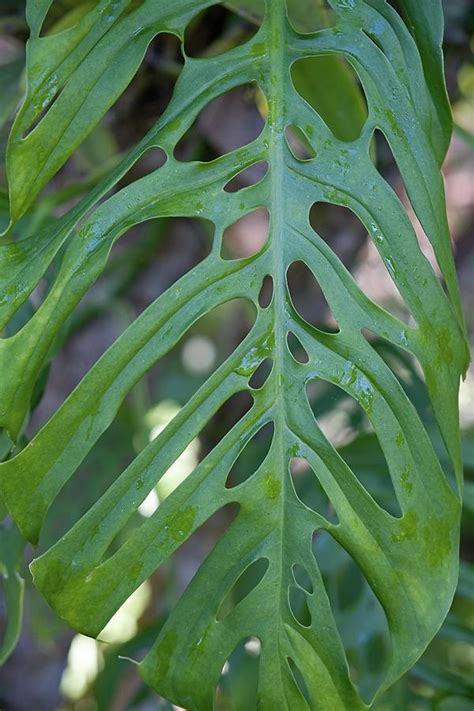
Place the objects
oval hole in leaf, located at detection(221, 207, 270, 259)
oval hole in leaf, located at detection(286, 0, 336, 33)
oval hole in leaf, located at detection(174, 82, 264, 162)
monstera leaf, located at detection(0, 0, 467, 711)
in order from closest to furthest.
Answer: monstera leaf, located at detection(0, 0, 467, 711) < oval hole in leaf, located at detection(286, 0, 336, 33) < oval hole in leaf, located at detection(174, 82, 264, 162) < oval hole in leaf, located at detection(221, 207, 270, 259)

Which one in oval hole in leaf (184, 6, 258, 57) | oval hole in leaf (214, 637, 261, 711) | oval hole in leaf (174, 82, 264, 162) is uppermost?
oval hole in leaf (184, 6, 258, 57)

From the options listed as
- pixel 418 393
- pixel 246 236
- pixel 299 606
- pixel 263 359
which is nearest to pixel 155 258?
pixel 246 236

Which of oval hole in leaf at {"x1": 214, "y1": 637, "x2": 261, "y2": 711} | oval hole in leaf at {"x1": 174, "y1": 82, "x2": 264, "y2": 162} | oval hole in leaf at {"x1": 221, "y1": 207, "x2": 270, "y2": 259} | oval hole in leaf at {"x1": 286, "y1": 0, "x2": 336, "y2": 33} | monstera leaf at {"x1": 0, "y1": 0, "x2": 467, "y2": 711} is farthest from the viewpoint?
oval hole in leaf at {"x1": 221, "y1": 207, "x2": 270, "y2": 259}

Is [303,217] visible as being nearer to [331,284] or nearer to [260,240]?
[331,284]

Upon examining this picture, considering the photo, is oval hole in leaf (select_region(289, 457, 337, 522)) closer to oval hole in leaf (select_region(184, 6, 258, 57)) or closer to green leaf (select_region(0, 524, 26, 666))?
green leaf (select_region(0, 524, 26, 666))

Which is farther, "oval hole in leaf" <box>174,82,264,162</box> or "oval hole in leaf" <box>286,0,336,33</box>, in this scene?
"oval hole in leaf" <box>174,82,264,162</box>

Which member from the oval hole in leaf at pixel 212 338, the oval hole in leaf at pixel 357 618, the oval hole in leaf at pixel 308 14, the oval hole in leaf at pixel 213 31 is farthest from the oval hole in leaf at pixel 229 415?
the oval hole in leaf at pixel 308 14

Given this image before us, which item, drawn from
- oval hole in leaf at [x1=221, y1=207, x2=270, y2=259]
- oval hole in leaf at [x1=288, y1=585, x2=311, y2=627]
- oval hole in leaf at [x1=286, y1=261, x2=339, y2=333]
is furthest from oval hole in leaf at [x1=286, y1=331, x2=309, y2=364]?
oval hole in leaf at [x1=288, y1=585, x2=311, y2=627]
